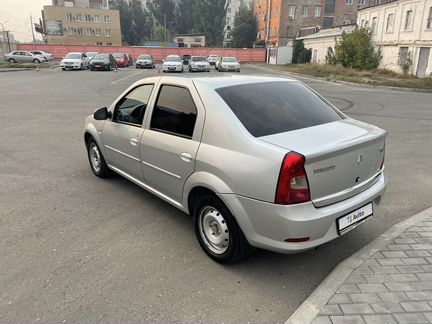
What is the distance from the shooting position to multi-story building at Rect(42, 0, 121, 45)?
85.4 m

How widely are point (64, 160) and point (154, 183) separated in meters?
3.14

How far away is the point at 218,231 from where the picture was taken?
10.8 feet

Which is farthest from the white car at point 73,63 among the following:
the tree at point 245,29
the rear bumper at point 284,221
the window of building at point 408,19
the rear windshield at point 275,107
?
the tree at point 245,29

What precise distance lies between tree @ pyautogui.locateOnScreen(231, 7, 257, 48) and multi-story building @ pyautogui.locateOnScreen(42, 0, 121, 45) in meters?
32.5

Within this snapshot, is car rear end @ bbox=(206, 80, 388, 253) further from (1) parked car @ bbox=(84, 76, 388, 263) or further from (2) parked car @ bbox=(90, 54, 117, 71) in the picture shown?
(2) parked car @ bbox=(90, 54, 117, 71)

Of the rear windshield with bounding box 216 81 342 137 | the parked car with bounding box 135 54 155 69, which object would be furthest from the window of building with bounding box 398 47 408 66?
the rear windshield with bounding box 216 81 342 137

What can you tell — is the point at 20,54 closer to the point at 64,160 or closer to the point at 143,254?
the point at 64,160

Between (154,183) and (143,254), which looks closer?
(143,254)

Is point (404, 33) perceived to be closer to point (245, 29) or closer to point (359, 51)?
point (359, 51)

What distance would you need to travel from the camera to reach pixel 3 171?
574 centimetres

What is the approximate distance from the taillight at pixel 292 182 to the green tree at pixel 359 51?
112 feet

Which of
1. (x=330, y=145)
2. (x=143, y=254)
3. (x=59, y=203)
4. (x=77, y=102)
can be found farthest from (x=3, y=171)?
(x=77, y=102)

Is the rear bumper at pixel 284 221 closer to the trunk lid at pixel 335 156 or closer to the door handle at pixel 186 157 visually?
the trunk lid at pixel 335 156

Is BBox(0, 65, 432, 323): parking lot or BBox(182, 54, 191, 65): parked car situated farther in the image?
BBox(182, 54, 191, 65): parked car
